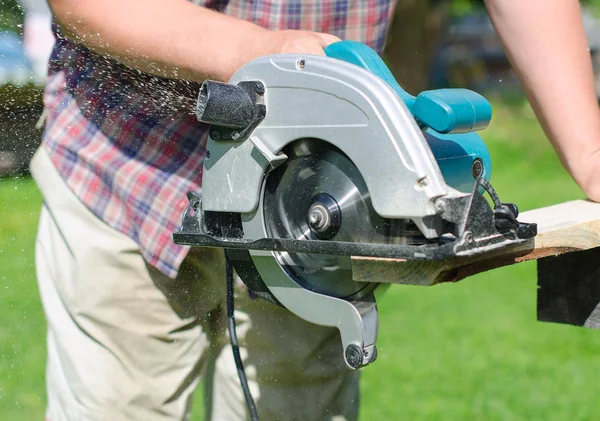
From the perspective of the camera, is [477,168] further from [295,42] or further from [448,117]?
[295,42]

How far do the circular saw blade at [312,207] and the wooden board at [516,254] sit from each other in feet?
0.13

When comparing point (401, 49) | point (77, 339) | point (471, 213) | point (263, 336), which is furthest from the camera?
point (401, 49)

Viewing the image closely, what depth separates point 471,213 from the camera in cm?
114

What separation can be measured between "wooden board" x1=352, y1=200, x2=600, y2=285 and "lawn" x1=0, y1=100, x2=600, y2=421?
0.90 metres

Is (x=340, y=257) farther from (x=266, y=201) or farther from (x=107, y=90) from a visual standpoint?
(x=107, y=90)

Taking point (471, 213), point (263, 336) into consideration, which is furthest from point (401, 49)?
point (471, 213)

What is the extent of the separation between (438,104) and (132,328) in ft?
2.97

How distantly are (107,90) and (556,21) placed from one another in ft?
3.09

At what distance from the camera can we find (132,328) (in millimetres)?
1764

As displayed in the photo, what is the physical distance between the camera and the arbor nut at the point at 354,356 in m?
1.28

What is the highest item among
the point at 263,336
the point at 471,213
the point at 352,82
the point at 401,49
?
the point at 352,82

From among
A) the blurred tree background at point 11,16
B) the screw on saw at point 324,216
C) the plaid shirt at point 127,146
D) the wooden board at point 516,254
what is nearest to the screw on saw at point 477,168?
the wooden board at point 516,254

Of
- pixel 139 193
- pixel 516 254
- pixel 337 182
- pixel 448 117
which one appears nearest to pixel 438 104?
pixel 448 117

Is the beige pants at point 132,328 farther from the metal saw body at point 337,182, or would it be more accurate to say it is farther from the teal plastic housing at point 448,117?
the teal plastic housing at point 448,117
